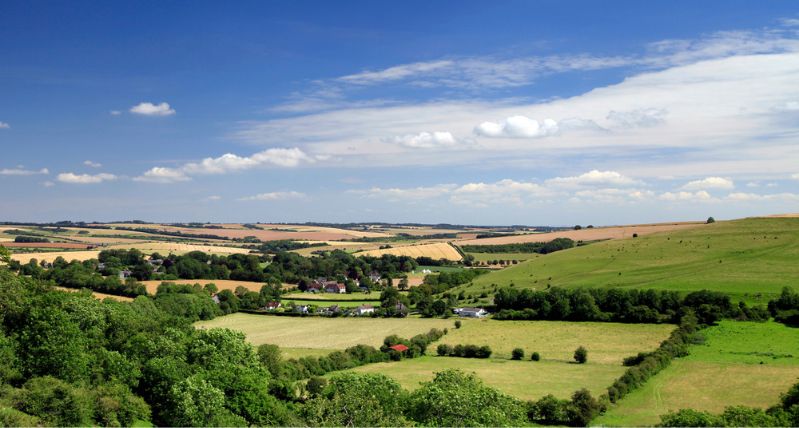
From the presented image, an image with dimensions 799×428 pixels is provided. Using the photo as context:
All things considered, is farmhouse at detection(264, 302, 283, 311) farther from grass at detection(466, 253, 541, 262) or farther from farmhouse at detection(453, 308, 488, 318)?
grass at detection(466, 253, 541, 262)

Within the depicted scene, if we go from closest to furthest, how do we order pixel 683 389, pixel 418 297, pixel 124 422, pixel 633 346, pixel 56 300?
pixel 124 422, pixel 56 300, pixel 683 389, pixel 633 346, pixel 418 297

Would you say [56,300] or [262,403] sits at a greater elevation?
[56,300]

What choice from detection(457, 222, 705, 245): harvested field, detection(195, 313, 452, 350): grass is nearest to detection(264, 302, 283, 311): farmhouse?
detection(195, 313, 452, 350): grass

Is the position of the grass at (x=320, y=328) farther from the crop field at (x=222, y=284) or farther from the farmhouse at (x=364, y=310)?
the crop field at (x=222, y=284)

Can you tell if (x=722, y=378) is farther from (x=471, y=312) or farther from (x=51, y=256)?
(x=51, y=256)

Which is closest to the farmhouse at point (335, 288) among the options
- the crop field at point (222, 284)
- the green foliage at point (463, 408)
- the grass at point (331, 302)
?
the crop field at point (222, 284)

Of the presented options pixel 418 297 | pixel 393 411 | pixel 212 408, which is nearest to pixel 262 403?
pixel 212 408

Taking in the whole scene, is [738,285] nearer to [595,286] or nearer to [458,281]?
[595,286]
